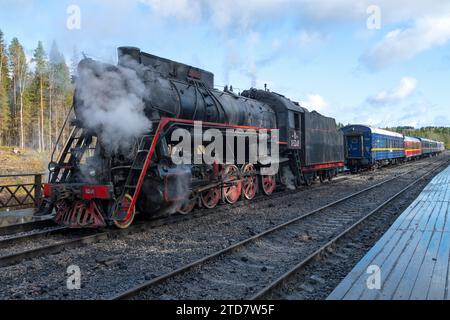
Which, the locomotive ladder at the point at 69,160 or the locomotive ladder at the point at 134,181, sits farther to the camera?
the locomotive ladder at the point at 69,160

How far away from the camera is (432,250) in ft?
19.3

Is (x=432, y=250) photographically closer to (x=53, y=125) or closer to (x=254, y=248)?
(x=254, y=248)

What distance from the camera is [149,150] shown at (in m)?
7.85

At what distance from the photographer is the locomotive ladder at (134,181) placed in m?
7.66

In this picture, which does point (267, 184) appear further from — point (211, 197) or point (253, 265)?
point (253, 265)

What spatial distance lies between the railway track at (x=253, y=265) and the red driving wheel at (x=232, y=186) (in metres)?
2.68

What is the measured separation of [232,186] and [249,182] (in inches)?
44.3

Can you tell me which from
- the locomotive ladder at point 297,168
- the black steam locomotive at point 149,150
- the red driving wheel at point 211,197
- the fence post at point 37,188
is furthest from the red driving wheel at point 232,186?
the fence post at point 37,188

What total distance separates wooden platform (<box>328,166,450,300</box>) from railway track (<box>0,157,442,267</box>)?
4816 mm

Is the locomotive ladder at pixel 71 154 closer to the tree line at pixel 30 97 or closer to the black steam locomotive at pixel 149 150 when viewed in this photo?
the black steam locomotive at pixel 149 150

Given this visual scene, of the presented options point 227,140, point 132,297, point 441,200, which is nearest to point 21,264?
point 132,297

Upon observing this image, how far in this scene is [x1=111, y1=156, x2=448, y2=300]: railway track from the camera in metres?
4.76

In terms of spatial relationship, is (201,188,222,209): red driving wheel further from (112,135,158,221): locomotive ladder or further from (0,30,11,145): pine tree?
(0,30,11,145): pine tree

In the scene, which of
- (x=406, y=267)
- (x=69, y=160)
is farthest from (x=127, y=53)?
(x=406, y=267)
